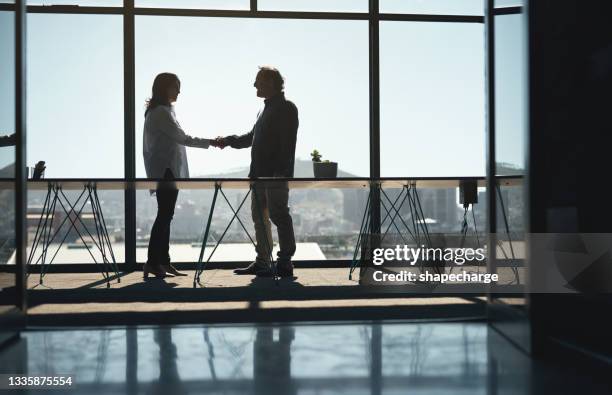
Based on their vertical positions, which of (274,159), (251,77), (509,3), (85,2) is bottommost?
(274,159)

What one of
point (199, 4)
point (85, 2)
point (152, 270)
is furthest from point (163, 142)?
point (85, 2)

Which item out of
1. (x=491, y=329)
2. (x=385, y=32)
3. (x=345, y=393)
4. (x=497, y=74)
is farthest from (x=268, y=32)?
(x=345, y=393)

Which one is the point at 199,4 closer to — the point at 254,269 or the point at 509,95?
the point at 254,269

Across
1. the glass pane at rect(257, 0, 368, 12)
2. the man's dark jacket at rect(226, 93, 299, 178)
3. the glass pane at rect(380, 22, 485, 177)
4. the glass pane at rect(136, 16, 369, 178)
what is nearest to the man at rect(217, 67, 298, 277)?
the man's dark jacket at rect(226, 93, 299, 178)

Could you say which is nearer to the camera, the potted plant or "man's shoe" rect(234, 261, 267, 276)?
the potted plant

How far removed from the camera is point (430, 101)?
549 cm

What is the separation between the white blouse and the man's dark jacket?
369 mm

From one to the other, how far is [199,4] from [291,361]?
396cm

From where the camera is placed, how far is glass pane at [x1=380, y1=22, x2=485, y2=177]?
17.8ft

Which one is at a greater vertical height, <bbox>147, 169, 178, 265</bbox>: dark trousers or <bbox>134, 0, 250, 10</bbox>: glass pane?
<bbox>134, 0, 250, 10</bbox>: glass pane

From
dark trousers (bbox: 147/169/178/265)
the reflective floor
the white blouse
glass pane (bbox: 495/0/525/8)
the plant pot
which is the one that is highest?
glass pane (bbox: 495/0/525/8)

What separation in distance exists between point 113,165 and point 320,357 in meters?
3.51

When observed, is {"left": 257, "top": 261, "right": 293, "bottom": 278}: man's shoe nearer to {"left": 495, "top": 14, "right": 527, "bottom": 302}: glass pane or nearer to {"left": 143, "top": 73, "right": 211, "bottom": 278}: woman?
{"left": 143, "top": 73, "right": 211, "bottom": 278}: woman

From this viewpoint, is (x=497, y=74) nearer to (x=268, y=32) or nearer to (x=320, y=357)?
(x=320, y=357)
